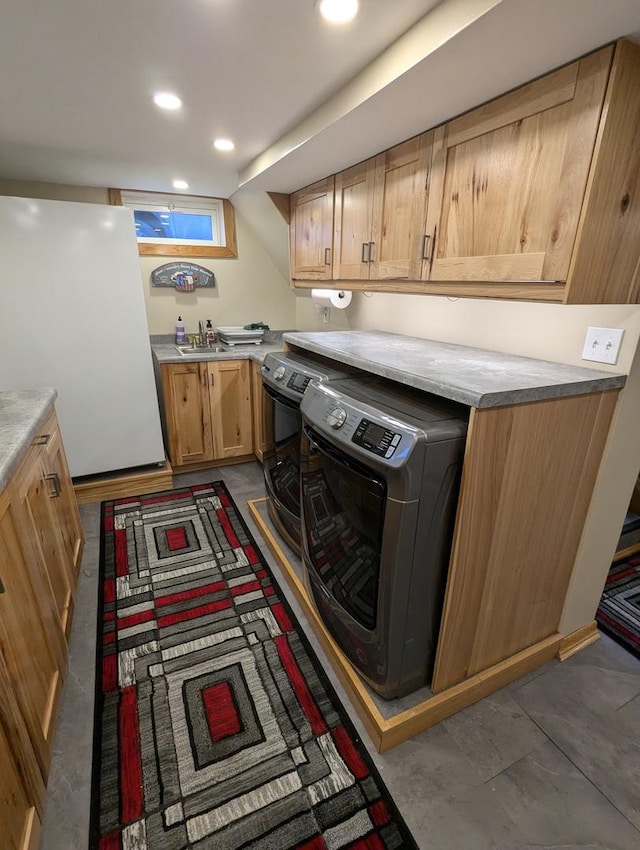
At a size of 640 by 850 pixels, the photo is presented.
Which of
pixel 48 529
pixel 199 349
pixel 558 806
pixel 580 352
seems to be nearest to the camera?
pixel 558 806

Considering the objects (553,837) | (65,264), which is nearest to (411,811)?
Result: (553,837)

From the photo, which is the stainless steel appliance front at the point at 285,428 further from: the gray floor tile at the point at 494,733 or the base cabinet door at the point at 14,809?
the base cabinet door at the point at 14,809

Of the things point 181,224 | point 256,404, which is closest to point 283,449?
point 256,404

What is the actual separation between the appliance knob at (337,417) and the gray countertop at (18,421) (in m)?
0.93

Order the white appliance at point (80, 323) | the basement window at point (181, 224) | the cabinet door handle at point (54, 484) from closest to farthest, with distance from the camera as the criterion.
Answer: the cabinet door handle at point (54, 484), the white appliance at point (80, 323), the basement window at point (181, 224)

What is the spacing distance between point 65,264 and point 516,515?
2.65 meters

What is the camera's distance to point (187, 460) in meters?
3.06

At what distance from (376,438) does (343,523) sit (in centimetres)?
42

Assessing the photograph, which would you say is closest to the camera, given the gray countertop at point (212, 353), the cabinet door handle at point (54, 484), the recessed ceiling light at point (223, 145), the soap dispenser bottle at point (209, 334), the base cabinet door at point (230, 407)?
the cabinet door handle at point (54, 484)

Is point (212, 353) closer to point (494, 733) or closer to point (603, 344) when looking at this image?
point (603, 344)

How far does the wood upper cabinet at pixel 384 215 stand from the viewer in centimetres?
160

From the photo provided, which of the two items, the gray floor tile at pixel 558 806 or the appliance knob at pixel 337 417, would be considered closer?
the gray floor tile at pixel 558 806

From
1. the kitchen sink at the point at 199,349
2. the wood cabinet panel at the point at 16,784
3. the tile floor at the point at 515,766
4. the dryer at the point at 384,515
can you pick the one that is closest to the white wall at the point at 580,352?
the tile floor at the point at 515,766

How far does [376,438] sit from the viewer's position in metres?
1.16
